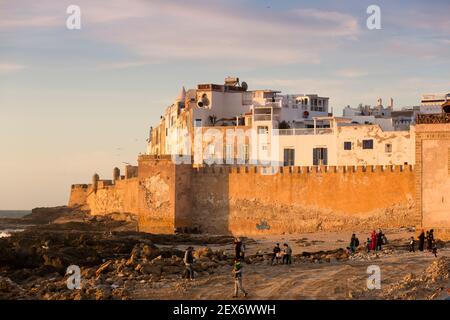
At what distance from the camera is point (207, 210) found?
146 ft

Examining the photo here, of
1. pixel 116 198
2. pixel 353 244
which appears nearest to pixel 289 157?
pixel 116 198

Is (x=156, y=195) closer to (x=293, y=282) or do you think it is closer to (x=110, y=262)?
(x=110, y=262)

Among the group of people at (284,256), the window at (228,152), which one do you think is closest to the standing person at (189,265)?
the group of people at (284,256)

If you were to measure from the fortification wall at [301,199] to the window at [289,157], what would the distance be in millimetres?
3458

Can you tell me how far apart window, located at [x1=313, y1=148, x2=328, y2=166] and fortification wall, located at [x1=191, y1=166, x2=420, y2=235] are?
373cm

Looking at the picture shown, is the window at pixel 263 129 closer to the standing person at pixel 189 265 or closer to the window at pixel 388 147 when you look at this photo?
the window at pixel 388 147

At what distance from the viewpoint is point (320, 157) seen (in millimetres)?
A: 47094

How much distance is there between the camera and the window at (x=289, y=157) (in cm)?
4753

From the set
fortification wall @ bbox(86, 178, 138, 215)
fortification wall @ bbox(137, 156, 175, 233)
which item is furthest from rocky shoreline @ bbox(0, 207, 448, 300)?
fortification wall @ bbox(86, 178, 138, 215)

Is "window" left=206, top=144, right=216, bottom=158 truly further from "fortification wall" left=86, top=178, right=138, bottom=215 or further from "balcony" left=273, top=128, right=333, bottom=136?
"fortification wall" left=86, top=178, right=138, bottom=215

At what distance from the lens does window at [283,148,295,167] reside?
47.5m
